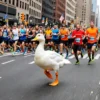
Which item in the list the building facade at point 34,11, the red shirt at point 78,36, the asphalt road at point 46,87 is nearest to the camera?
the asphalt road at point 46,87

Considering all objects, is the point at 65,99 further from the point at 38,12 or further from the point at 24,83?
the point at 38,12

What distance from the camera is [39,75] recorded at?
11820 millimetres

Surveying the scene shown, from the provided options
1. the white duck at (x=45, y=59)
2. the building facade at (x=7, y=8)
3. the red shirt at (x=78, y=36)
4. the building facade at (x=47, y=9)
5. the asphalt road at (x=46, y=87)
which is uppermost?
the building facade at (x=47, y=9)

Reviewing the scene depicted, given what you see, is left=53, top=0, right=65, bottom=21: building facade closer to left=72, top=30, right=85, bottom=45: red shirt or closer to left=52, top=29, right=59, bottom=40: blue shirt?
left=52, top=29, right=59, bottom=40: blue shirt

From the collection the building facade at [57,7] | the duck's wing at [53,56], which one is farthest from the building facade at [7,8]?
the building facade at [57,7]

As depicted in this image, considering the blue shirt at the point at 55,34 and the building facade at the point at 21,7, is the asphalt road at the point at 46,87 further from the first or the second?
the building facade at the point at 21,7

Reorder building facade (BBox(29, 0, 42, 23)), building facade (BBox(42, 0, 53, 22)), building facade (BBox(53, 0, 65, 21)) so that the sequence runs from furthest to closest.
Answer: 1. building facade (BBox(53, 0, 65, 21))
2. building facade (BBox(42, 0, 53, 22))
3. building facade (BBox(29, 0, 42, 23))

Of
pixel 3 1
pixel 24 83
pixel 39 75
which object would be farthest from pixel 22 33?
pixel 3 1

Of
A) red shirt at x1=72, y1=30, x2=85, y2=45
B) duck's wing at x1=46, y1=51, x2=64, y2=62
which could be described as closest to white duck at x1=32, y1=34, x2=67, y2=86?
duck's wing at x1=46, y1=51, x2=64, y2=62

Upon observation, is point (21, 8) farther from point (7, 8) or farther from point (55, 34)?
A: point (55, 34)

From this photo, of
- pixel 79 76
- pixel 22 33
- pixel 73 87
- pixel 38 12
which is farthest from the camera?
pixel 38 12

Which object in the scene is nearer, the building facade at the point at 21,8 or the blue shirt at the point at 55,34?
the blue shirt at the point at 55,34

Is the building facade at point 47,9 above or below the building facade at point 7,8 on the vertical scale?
above

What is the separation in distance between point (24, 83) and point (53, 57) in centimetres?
118
